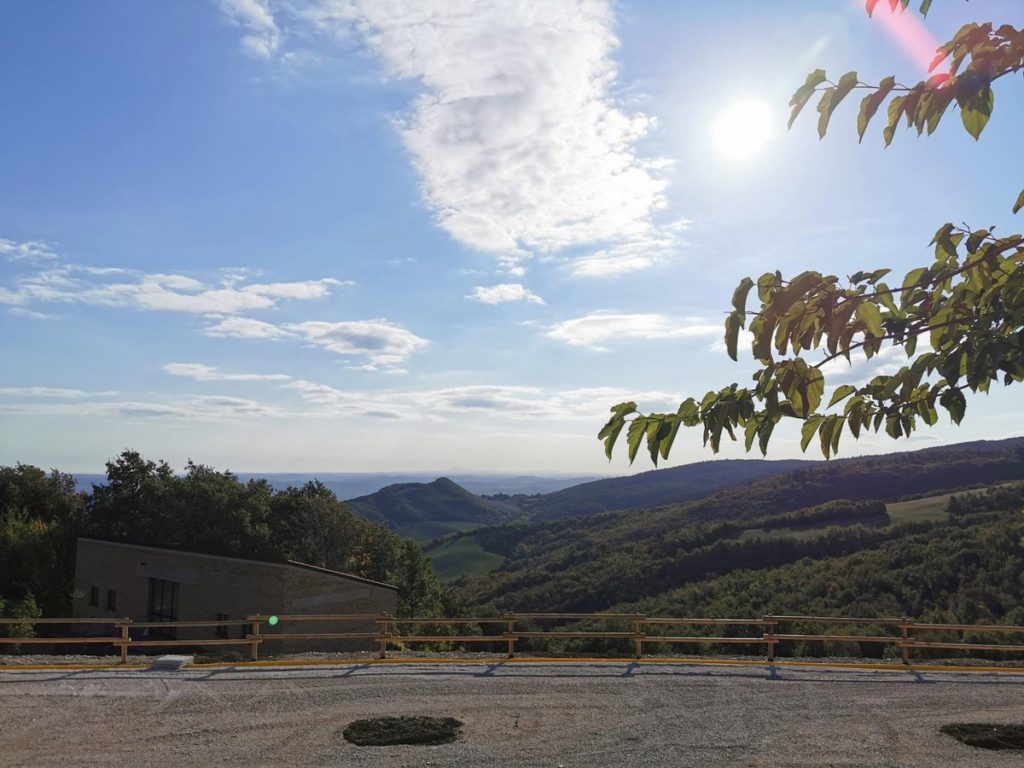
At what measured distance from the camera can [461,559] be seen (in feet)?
445

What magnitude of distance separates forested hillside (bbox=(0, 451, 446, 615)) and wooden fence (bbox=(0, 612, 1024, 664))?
958 centimetres

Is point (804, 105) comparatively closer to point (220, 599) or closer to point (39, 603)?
point (220, 599)

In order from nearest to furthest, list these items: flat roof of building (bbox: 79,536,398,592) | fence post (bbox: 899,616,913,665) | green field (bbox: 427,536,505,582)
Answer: fence post (bbox: 899,616,913,665), flat roof of building (bbox: 79,536,398,592), green field (bbox: 427,536,505,582)

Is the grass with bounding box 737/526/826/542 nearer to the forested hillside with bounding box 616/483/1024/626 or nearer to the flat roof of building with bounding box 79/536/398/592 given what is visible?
the forested hillside with bounding box 616/483/1024/626

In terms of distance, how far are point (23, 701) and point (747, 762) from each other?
1267 centimetres

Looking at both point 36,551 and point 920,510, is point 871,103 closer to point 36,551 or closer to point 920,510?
point 36,551

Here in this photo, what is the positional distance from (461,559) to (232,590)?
353ft

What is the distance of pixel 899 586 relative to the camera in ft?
128

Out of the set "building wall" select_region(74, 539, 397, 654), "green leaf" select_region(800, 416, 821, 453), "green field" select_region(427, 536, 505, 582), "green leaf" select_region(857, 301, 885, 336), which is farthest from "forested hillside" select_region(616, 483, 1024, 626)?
"green field" select_region(427, 536, 505, 582)

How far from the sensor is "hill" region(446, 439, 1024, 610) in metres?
58.3

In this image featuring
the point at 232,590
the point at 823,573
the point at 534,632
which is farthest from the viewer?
the point at 823,573

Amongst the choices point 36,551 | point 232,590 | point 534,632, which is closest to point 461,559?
point 36,551

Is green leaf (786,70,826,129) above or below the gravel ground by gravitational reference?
above

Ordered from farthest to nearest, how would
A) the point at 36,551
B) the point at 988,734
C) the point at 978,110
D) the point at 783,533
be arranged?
the point at 783,533, the point at 36,551, the point at 988,734, the point at 978,110
